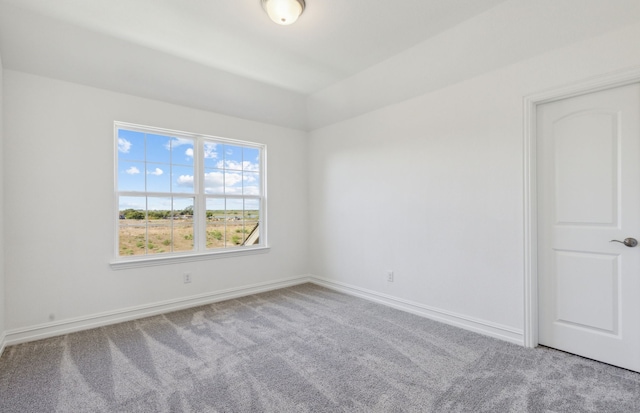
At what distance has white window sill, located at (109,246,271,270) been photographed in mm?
3232

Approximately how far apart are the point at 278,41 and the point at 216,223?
2378 millimetres

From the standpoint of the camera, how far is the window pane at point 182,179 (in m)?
3.70

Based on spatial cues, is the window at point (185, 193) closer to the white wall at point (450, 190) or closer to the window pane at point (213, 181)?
the window pane at point (213, 181)

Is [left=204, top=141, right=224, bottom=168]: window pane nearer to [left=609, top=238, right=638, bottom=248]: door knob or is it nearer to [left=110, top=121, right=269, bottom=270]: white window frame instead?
[left=110, top=121, right=269, bottom=270]: white window frame

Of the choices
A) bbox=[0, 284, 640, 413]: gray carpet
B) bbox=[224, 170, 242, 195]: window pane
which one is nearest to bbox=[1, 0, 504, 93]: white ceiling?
bbox=[224, 170, 242, 195]: window pane

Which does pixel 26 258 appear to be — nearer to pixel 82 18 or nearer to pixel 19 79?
pixel 19 79

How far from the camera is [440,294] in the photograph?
125 inches

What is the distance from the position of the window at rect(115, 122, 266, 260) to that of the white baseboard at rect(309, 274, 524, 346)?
1526 mm

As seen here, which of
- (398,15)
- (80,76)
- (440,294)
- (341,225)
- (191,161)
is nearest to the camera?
(398,15)

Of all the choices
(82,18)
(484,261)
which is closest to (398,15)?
(484,261)

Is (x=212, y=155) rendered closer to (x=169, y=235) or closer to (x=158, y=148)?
(x=158, y=148)

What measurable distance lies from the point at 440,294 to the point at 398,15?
267 cm

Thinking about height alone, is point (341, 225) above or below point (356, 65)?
below

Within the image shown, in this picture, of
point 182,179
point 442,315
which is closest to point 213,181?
point 182,179
